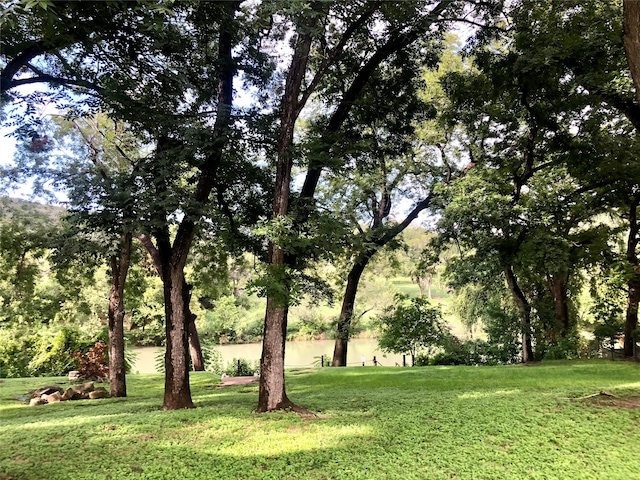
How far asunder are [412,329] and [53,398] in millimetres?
8761

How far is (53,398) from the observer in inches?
329

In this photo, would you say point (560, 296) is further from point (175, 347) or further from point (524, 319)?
point (175, 347)

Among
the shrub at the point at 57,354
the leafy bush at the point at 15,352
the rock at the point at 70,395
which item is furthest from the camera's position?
the leafy bush at the point at 15,352

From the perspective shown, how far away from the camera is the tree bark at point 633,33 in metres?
3.95

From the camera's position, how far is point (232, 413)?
5289 mm

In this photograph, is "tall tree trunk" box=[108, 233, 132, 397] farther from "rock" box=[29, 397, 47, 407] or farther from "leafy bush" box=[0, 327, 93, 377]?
"leafy bush" box=[0, 327, 93, 377]

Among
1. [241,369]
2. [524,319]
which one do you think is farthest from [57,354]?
[524,319]

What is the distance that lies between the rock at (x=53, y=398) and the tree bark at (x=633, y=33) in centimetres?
1063

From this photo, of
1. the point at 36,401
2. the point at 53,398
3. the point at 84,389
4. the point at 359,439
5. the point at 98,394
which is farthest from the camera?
the point at 84,389

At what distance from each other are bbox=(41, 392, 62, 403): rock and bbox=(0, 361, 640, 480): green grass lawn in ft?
6.76

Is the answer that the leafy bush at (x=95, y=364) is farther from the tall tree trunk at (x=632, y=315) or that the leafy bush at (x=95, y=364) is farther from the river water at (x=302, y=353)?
the tall tree trunk at (x=632, y=315)

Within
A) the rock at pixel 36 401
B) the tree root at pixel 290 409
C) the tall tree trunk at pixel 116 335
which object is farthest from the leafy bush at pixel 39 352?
the tree root at pixel 290 409

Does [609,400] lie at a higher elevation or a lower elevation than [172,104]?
lower

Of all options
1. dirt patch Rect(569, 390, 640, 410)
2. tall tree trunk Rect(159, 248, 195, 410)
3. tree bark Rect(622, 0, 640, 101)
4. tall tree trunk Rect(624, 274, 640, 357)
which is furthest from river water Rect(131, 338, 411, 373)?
tree bark Rect(622, 0, 640, 101)
